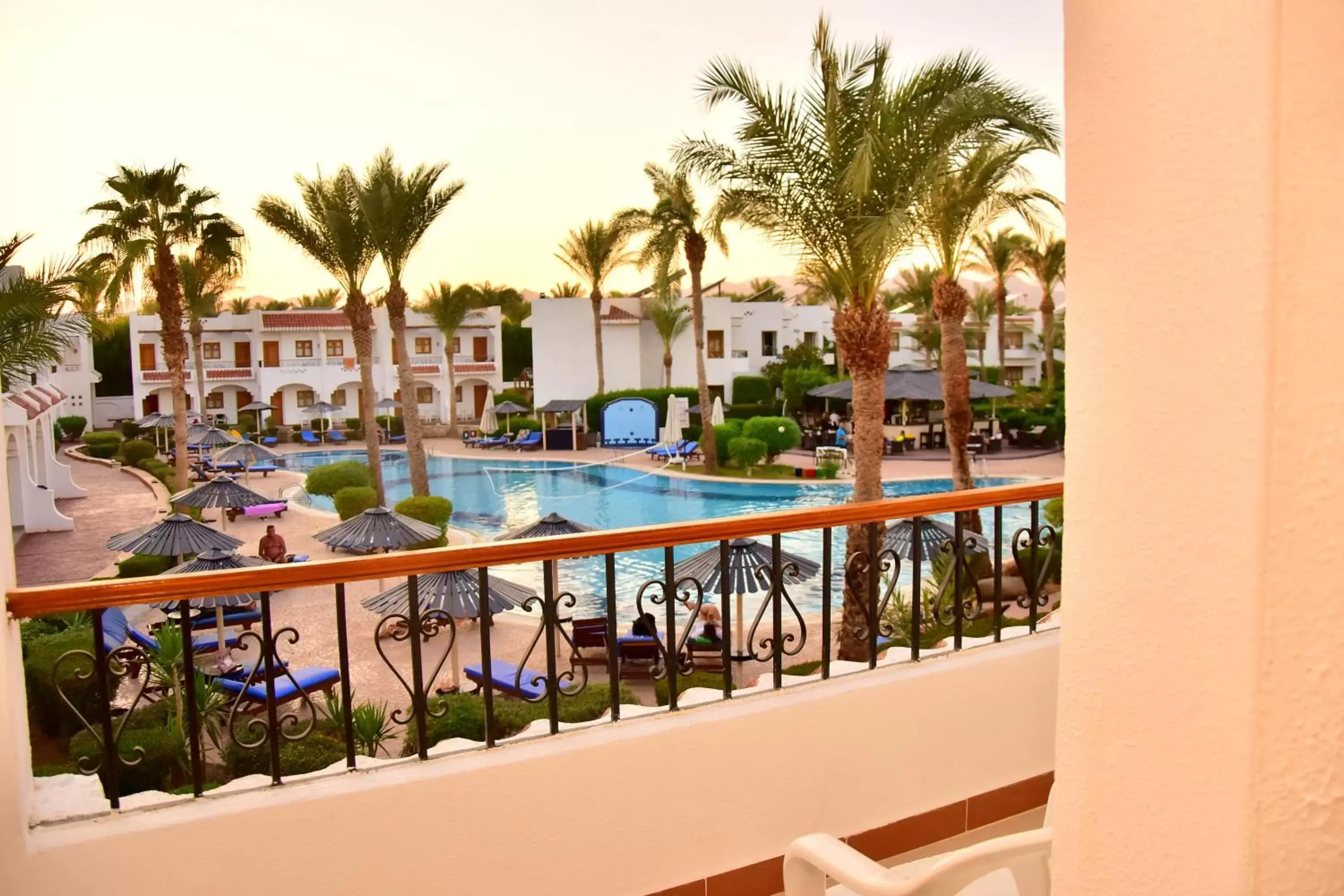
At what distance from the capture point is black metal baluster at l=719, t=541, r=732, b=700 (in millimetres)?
2988

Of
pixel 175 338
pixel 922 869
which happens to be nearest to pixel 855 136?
pixel 922 869

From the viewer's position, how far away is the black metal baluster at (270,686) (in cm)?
252

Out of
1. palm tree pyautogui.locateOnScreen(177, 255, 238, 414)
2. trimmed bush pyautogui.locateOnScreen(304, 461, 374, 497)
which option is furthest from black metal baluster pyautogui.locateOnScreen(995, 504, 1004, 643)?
palm tree pyautogui.locateOnScreen(177, 255, 238, 414)

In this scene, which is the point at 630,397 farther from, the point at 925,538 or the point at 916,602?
the point at 916,602

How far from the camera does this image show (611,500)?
80.0 ft

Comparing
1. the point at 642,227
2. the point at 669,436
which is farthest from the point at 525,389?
the point at 642,227

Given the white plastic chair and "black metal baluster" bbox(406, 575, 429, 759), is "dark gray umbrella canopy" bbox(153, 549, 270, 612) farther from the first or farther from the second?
the white plastic chair

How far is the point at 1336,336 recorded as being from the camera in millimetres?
914

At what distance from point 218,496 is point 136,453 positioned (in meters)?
16.4

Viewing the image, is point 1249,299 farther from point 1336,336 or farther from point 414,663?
point 414,663

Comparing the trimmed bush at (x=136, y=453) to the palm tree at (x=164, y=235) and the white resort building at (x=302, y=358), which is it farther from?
the white resort building at (x=302, y=358)

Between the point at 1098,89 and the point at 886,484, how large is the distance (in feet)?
76.8

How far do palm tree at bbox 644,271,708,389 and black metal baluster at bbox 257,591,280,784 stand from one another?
3623 cm

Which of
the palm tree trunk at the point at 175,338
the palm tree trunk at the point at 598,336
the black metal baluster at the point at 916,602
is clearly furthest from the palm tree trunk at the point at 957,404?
the palm tree trunk at the point at 598,336
